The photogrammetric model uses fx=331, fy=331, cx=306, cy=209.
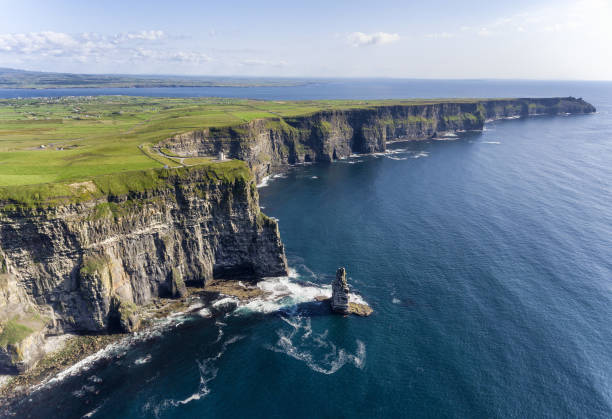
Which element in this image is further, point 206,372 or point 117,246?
point 117,246

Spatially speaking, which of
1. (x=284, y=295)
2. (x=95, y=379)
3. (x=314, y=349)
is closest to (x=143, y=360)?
(x=95, y=379)

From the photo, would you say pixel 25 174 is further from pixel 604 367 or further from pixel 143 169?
pixel 604 367

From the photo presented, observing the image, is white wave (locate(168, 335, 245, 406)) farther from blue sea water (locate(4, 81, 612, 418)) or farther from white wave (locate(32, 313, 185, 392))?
white wave (locate(32, 313, 185, 392))

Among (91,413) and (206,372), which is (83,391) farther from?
(206,372)

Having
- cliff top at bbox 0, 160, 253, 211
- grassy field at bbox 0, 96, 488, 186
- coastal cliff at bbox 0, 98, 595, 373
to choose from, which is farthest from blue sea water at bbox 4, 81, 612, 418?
grassy field at bbox 0, 96, 488, 186

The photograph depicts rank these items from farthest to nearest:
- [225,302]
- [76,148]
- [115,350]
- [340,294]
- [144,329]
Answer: [76,148] → [225,302] → [340,294] → [144,329] → [115,350]

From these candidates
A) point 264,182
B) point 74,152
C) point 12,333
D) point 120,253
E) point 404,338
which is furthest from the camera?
point 264,182

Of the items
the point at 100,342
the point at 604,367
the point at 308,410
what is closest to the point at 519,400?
the point at 604,367
